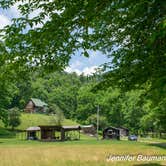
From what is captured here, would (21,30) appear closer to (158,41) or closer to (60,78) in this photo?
(158,41)

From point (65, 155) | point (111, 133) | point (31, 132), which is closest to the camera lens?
point (65, 155)

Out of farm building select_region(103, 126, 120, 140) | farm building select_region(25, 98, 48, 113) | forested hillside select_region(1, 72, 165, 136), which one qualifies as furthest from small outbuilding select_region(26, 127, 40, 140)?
farm building select_region(25, 98, 48, 113)

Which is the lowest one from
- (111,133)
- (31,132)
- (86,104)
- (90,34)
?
(111,133)

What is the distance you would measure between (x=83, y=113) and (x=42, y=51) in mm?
125297

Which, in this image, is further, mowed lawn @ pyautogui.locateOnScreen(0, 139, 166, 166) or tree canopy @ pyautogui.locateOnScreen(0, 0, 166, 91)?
mowed lawn @ pyautogui.locateOnScreen(0, 139, 166, 166)

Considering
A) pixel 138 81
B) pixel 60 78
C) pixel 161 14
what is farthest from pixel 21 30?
pixel 60 78

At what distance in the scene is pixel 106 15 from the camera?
8.01 m

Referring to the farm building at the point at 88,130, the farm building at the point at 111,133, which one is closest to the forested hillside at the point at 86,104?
the farm building at the point at 111,133

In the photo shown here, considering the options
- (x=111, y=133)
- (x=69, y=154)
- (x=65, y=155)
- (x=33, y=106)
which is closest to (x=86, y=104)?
(x=33, y=106)

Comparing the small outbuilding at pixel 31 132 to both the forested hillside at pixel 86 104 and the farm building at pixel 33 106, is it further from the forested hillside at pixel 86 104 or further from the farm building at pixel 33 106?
the farm building at pixel 33 106

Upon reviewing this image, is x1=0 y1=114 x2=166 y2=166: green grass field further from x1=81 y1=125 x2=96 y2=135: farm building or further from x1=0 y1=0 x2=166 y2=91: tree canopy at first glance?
x1=81 y1=125 x2=96 y2=135: farm building

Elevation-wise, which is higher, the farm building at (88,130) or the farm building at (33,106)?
the farm building at (33,106)

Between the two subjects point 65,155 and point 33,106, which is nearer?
point 65,155

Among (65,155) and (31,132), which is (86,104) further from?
(65,155)
